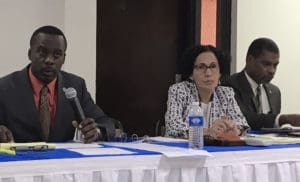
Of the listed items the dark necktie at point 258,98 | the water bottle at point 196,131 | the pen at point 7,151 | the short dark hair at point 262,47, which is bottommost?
the pen at point 7,151

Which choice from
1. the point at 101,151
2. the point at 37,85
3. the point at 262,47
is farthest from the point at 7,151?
the point at 262,47

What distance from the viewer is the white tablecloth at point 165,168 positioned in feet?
6.30

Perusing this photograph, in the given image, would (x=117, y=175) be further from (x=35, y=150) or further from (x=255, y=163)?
(x=255, y=163)

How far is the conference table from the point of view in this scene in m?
1.93

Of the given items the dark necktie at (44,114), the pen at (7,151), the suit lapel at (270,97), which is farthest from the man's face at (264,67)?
the pen at (7,151)

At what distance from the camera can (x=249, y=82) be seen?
3.88 meters

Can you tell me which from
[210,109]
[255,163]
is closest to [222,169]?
[255,163]

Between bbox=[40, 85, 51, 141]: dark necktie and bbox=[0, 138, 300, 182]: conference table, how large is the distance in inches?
17.5

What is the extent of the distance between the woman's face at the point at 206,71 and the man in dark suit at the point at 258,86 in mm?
523

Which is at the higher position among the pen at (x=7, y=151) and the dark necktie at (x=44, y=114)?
the dark necktie at (x=44, y=114)

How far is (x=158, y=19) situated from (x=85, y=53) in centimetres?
104

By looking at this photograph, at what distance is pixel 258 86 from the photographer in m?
3.93

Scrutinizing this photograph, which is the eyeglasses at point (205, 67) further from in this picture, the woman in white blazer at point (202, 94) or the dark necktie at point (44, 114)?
the dark necktie at point (44, 114)

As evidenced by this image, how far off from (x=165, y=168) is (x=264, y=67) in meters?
1.96
